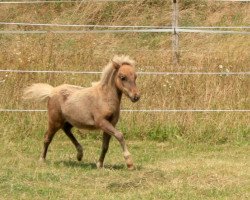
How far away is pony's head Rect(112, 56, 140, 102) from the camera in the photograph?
8.55 m

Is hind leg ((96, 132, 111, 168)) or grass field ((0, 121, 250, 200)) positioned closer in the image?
grass field ((0, 121, 250, 200))

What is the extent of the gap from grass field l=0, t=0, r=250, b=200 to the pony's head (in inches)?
36.5

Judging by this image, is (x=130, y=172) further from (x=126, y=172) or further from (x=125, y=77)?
(x=125, y=77)

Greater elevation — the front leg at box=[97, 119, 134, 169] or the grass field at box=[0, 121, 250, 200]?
the front leg at box=[97, 119, 134, 169]

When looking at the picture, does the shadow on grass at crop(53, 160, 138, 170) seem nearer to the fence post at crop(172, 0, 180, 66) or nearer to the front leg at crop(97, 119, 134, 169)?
the front leg at crop(97, 119, 134, 169)

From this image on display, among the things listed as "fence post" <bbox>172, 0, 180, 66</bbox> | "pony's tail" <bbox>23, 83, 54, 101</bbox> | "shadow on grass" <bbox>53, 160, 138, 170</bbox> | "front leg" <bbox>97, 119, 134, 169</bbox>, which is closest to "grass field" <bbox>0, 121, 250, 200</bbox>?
"shadow on grass" <bbox>53, 160, 138, 170</bbox>

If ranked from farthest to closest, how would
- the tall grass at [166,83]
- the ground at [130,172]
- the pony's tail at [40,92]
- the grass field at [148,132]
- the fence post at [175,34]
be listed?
the fence post at [175,34]
the tall grass at [166,83]
the pony's tail at [40,92]
the grass field at [148,132]
the ground at [130,172]

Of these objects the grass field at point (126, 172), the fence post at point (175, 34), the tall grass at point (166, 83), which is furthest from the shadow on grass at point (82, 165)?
the fence post at point (175, 34)

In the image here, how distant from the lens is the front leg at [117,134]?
28.0 feet

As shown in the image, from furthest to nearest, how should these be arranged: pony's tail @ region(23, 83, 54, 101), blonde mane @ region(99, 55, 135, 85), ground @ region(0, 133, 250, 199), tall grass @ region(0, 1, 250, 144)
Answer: tall grass @ region(0, 1, 250, 144), pony's tail @ region(23, 83, 54, 101), blonde mane @ region(99, 55, 135, 85), ground @ region(0, 133, 250, 199)

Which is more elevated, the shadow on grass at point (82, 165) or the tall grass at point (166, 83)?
the tall grass at point (166, 83)

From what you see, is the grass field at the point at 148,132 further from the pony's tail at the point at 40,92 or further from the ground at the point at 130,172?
the pony's tail at the point at 40,92

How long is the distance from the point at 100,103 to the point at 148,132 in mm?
2538

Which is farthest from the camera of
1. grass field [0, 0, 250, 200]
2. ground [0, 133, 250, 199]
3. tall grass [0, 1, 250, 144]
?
tall grass [0, 1, 250, 144]
